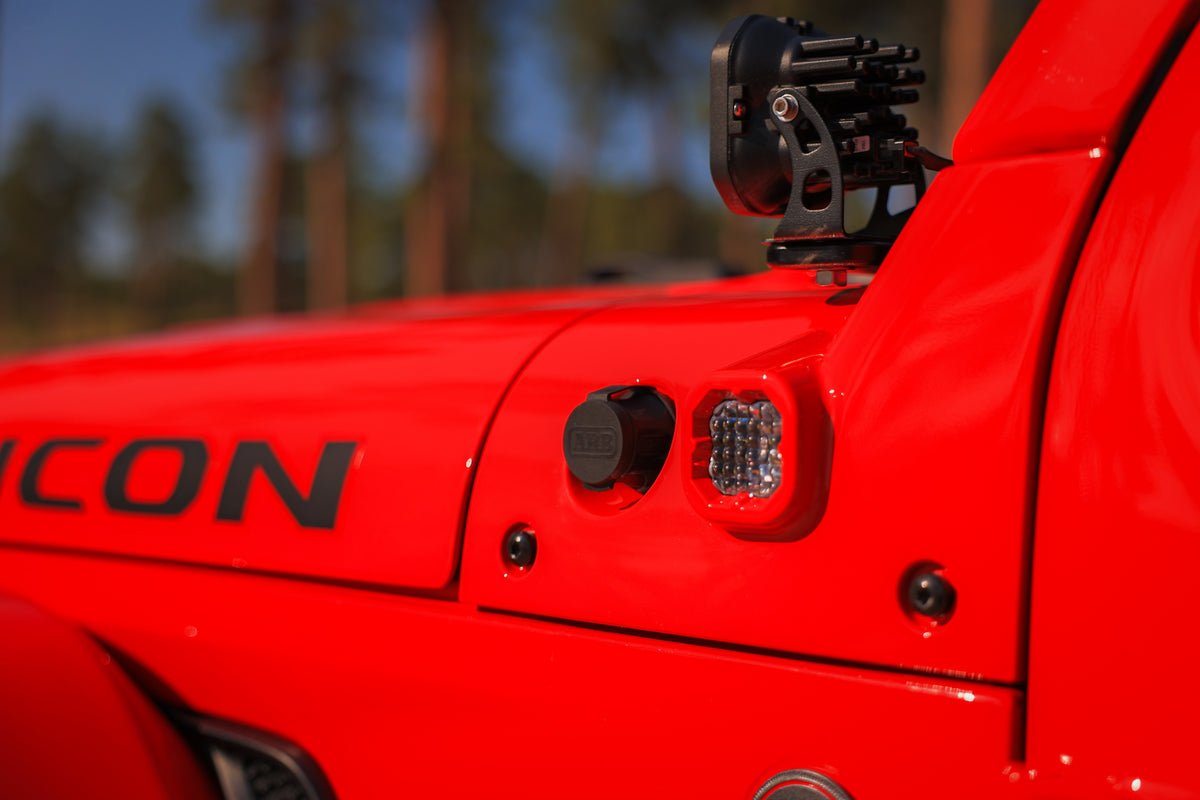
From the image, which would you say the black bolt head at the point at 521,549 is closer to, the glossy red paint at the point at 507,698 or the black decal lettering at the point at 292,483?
the glossy red paint at the point at 507,698

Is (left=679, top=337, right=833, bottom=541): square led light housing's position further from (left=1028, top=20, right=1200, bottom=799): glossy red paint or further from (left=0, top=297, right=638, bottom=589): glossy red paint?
(left=0, top=297, right=638, bottom=589): glossy red paint

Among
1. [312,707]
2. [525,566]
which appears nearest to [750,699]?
[525,566]

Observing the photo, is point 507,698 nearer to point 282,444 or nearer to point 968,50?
point 282,444

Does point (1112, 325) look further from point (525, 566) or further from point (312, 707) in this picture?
point (312, 707)

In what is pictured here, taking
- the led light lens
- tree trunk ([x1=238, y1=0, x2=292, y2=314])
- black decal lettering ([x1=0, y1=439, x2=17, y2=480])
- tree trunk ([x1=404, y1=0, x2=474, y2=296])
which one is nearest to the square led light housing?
the led light lens

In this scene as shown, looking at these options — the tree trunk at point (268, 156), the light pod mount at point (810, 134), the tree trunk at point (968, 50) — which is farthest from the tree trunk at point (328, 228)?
the light pod mount at point (810, 134)

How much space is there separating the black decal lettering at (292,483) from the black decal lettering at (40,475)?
36cm

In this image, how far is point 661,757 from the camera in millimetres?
1245

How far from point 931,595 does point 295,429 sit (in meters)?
1.02

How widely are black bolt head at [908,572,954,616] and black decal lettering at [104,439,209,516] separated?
3.80 feet

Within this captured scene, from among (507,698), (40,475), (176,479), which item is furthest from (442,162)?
(507,698)

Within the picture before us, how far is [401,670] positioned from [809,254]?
Result: 29.7 inches

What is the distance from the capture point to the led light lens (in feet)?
3.90

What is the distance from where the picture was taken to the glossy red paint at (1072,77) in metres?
1.12
